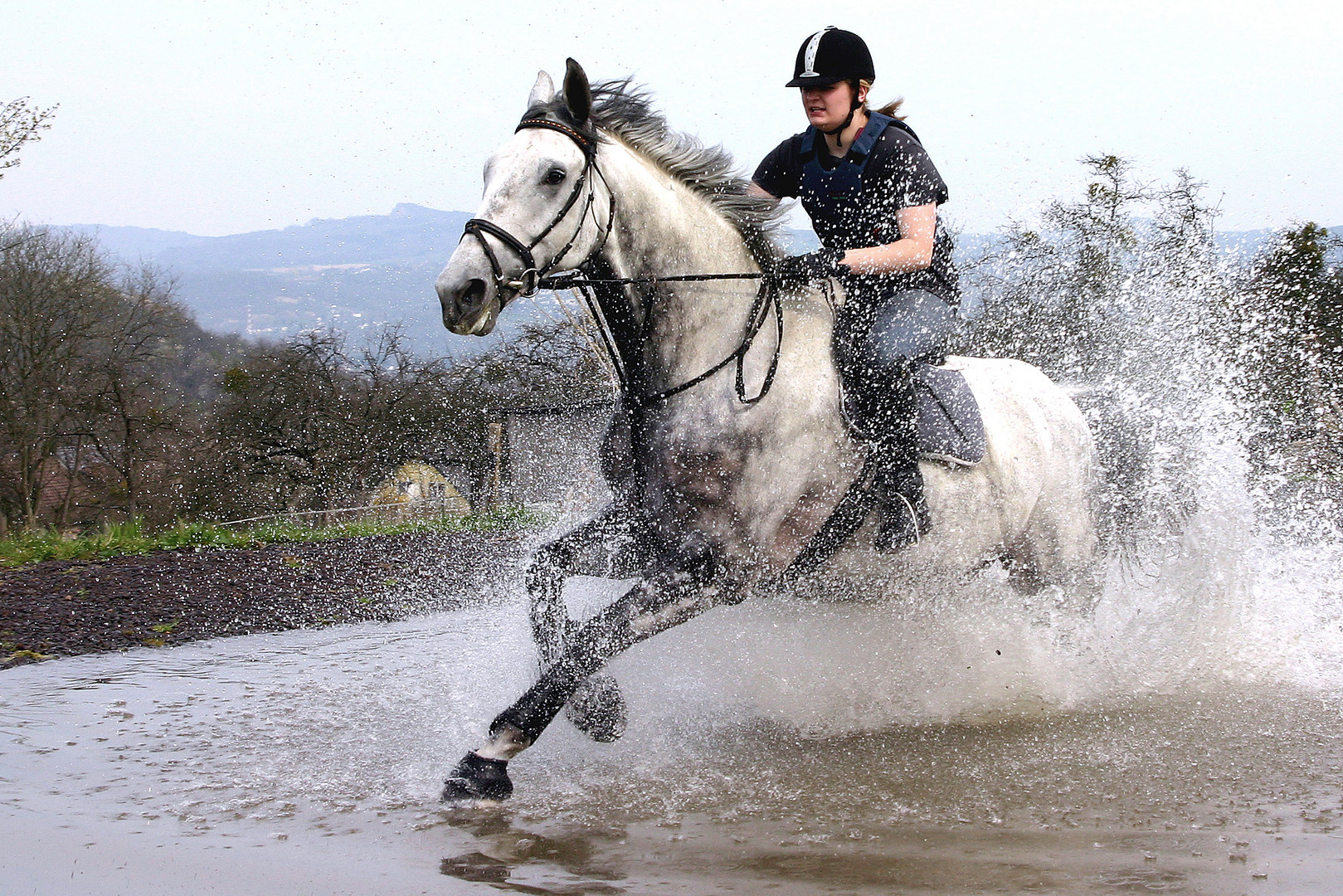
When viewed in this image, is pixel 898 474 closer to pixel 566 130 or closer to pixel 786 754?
pixel 786 754

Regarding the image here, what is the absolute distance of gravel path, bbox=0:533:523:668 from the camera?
6859mm

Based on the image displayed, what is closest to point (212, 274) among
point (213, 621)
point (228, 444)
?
point (228, 444)

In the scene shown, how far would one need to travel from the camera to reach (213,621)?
→ 7445 millimetres

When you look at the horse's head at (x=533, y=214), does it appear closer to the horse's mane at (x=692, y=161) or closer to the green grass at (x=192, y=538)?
the horse's mane at (x=692, y=161)

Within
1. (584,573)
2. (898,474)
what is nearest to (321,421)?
(584,573)

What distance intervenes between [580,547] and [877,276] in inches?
62.2

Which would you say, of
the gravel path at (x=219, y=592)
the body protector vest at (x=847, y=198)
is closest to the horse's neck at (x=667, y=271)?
A: the body protector vest at (x=847, y=198)

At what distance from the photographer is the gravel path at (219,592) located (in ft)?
22.5

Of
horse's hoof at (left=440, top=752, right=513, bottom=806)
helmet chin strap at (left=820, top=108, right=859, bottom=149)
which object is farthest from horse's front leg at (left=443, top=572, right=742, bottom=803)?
helmet chin strap at (left=820, top=108, right=859, bottom=149)

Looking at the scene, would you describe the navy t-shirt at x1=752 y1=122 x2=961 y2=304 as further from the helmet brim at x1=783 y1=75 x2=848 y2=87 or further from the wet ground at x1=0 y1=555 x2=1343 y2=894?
the wet ground at x1=0 y1=555 x2=1343 y2=894

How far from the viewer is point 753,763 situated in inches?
160

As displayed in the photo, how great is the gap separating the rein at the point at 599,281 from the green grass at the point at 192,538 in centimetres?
859

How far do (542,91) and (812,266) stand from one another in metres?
1.18

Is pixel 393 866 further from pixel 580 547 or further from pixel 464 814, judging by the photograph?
pixel 580 547
